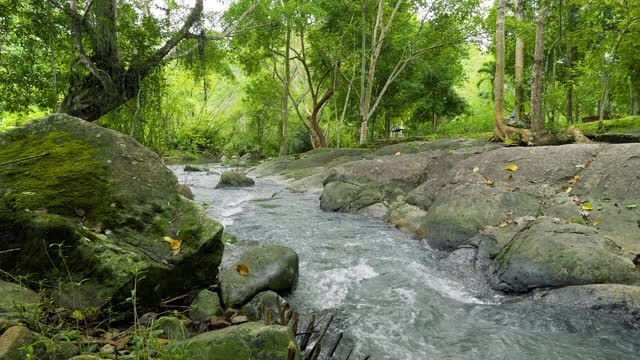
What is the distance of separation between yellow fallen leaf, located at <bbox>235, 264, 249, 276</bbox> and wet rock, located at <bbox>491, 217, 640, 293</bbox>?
303 cm

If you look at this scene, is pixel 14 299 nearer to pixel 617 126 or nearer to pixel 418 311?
pixel 418 311

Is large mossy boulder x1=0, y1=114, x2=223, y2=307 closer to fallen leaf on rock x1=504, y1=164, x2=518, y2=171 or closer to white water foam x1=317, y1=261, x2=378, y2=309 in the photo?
white water foam x1=317, y1=261, x2=378, y2=309

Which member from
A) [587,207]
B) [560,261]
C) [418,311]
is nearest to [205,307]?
[418,311]

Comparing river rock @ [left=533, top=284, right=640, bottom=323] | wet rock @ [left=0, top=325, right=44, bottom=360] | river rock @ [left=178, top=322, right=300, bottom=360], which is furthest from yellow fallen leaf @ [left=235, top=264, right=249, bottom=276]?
river rock @ [left=533, top=284, right=640, bottom=323]

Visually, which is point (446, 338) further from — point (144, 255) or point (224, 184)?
point (224, 184)

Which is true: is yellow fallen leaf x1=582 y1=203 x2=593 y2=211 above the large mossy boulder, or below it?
below

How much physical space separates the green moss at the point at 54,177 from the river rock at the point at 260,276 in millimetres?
1390

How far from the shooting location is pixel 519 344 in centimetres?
338

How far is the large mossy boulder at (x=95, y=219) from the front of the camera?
2887mm

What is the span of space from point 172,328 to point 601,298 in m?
4.16

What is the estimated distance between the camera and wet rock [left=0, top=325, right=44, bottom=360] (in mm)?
1897

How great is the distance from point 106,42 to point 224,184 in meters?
6.85

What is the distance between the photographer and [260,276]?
405 centimetres

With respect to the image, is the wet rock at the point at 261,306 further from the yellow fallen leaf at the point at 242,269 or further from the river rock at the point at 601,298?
the river rock at the point at 601,298
